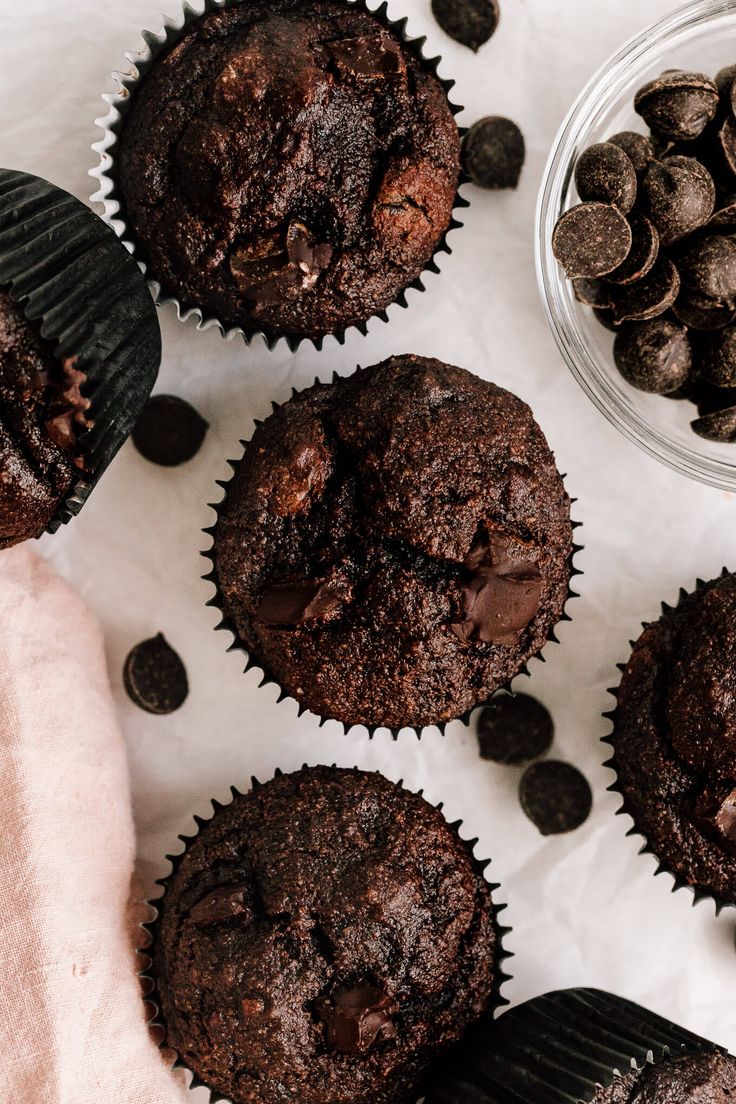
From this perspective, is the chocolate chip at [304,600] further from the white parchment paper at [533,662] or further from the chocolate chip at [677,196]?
the chocolate chip at [677,196]

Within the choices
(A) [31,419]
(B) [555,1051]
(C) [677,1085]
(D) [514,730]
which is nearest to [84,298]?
(A) [31,419]

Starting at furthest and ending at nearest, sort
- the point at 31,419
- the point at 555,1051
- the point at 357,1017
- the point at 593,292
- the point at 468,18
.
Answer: the point at 468,18, the point at 593,292, the point at 555,1051, the point at 357,1017, the point at 31,419

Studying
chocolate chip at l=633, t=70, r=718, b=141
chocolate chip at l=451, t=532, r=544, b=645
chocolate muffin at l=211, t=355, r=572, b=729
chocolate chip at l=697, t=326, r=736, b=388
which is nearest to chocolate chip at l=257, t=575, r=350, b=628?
chocolate muffin at l=211, t=355, r=572, b=729

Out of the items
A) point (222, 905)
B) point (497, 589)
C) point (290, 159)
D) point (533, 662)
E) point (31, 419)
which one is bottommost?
point (222, 905)

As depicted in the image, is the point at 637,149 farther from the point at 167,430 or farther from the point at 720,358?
the point at 167,430

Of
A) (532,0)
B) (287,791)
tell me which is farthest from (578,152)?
(287,791)

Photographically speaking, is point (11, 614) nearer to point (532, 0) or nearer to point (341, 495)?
point (341, 495)

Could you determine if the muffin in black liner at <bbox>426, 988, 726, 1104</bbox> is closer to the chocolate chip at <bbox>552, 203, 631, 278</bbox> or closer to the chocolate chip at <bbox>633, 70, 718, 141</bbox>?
the chocolate chip at <bbox>552, 203, 631, 278</bbox>

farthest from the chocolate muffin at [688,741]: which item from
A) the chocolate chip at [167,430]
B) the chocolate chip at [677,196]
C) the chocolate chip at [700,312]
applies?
the chocolate chip at [167,430]
